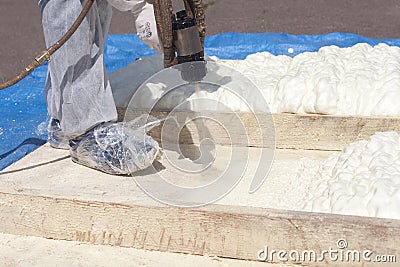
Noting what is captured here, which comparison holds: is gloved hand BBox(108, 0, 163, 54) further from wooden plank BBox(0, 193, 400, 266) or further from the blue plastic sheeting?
the blue plastic sheeting

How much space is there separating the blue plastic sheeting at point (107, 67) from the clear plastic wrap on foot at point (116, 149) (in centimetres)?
53

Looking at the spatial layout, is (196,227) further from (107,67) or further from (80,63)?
(107,67)

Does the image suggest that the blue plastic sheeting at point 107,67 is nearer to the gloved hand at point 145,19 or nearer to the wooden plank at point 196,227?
the wooden plank at point 196,227

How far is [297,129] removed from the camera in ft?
8.44

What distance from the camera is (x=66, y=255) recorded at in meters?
1.98

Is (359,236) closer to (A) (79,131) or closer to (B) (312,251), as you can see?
(B) (312,251)

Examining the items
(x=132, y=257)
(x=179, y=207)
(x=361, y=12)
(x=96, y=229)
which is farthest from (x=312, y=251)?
(x=361, y=12)

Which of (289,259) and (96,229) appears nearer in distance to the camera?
(289,259)

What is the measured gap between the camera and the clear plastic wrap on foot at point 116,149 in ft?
7.47

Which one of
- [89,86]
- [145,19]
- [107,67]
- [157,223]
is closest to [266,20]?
[107,67]

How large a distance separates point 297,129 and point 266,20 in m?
3.10

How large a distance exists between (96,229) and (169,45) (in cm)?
73

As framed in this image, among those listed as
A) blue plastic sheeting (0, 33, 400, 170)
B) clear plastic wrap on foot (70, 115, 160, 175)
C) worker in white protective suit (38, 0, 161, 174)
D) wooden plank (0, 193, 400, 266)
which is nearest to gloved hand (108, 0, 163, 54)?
worker in white protective suit (38, 0, 161, 174)

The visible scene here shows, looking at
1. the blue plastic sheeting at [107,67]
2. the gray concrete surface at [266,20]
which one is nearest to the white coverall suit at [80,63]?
the blue plastic sheeting at [107,67]
